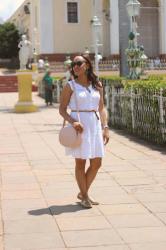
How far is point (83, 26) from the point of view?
157 feet

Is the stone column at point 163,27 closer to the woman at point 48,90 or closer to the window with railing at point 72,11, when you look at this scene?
the window with railing at point 72,11

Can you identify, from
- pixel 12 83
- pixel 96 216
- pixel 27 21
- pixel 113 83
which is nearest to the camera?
pixel 96 216

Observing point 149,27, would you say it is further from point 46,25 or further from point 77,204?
point 77,204

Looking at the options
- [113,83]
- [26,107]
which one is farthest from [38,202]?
[26,107]

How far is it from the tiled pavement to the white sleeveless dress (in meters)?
0.65

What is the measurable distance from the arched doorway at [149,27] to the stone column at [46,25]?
268 inches

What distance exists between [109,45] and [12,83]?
28.5 feet

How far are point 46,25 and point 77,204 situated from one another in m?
40.3

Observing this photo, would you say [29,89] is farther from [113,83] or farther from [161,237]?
[161,237]

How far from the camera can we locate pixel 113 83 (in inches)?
662

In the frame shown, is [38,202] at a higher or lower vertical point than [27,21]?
lower

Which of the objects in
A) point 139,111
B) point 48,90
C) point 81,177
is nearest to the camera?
point 81,177

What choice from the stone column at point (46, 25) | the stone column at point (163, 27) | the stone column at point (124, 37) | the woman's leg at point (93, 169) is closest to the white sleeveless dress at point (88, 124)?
the woman's leg at point (93, 169)

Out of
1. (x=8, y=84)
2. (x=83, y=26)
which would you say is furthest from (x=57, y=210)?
(x=83, y=26)
